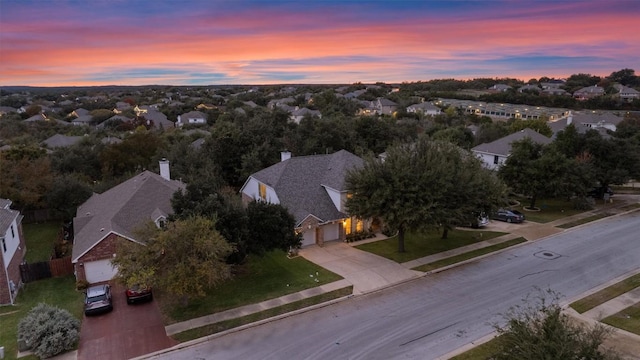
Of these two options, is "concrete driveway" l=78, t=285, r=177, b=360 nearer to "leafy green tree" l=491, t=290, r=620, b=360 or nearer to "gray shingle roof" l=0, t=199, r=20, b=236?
"gray shingle roof" l=0, t=199, r=20, b=236

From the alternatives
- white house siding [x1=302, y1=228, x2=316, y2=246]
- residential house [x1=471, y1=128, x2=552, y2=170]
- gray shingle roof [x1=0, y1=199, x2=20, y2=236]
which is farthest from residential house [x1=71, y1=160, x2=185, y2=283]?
→ residential house [x1=471, y1=128, x2=552, y2=170]

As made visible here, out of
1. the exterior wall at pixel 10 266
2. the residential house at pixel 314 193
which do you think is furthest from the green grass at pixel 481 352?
the exterior wall at pixel 10 266

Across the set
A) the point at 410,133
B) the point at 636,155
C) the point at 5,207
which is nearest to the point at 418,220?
the point at 5,207

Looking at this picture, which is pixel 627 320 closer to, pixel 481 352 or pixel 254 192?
pixel 481 352

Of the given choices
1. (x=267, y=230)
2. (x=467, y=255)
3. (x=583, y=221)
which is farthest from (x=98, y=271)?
(x=583, y=221)

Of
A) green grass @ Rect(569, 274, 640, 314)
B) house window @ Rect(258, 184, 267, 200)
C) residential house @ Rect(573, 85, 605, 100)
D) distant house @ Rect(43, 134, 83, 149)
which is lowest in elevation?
green grass @ Rect(569, 274, 640, 314)

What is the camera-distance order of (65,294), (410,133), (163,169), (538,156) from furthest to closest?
(410,133), (538,156), (163,169), (65,294)

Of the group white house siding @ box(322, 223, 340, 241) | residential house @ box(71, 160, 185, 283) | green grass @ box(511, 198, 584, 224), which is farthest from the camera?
green grass @ box(511, 198, 584, 224)

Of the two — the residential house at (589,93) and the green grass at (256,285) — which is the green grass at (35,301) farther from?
the residential house at (589,93)

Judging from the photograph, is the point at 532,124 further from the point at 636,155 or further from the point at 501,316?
the point at 501,316
